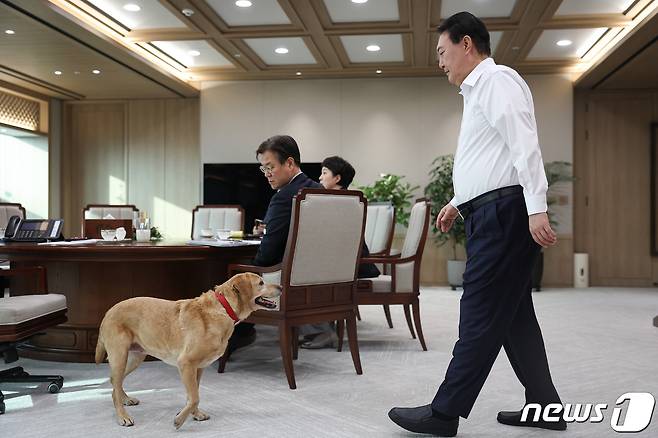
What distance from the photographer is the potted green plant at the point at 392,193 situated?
8.53m

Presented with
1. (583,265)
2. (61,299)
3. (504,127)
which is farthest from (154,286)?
(583,265)

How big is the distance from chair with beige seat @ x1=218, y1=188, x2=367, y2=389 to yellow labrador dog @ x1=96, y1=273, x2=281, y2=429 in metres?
0.50

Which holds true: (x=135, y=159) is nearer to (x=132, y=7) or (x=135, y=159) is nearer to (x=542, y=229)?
(x=132, y=7)

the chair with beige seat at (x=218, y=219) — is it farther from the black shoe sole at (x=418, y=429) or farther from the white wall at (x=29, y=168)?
the white wall at (x=29, y=168)

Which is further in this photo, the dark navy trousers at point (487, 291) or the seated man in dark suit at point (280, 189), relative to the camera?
the seated man in dark suit at point (280, 189)

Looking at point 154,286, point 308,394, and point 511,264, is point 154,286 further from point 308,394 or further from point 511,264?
point 511,264

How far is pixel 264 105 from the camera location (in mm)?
9352

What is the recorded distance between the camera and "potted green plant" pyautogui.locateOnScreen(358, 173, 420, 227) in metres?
8.53

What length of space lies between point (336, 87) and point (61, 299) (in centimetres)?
673

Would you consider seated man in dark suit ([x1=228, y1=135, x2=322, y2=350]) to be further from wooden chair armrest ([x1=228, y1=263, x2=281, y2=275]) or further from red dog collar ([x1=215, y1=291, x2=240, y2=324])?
red dog collar ([x1=215, y1=291, x2=240, y2=324])

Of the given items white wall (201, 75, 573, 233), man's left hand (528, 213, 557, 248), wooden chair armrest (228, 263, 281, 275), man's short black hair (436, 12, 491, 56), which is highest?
white wall (201, 75, 573, 233)

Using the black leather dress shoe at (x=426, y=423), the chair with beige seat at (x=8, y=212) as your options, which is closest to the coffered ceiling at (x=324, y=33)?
the chair with beige seat at (x=8, y=212)

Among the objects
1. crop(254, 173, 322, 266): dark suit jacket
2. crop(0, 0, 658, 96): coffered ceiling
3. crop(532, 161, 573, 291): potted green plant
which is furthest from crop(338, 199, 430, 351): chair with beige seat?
crop(532, 161, 573, 291): potted green plant

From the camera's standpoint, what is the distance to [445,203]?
8.45 metres
